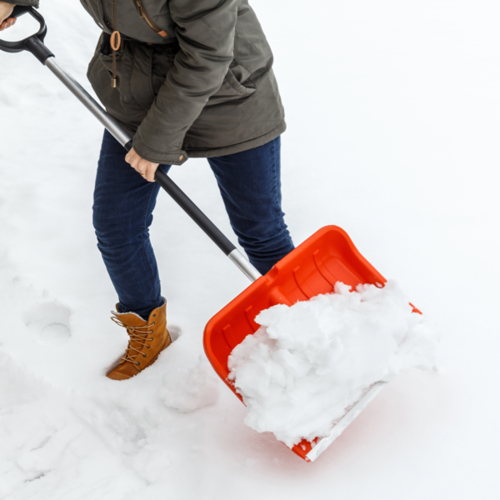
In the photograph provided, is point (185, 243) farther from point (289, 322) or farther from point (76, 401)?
point (289, 322)

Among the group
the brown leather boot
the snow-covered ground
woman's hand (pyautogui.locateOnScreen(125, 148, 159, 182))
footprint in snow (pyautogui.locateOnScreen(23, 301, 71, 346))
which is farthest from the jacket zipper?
footprint in snow (pyautogui.locateOnScreen(23, 301, 71, 346))

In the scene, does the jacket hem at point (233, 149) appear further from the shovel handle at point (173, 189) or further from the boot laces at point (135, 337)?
the boot laces at point (135, 337)

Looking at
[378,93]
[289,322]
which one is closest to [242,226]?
[289,322]

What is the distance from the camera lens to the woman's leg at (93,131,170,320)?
128 cm

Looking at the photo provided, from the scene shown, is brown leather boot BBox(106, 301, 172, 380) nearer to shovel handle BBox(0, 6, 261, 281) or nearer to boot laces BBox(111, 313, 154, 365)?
boot laces BBox(111, 313, 154, 365)

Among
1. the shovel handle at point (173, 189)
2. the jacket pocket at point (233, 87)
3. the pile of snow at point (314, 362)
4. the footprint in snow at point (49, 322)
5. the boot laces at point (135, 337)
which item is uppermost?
the jacket pocket at point (233, 87)

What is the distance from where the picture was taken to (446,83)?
110 inches

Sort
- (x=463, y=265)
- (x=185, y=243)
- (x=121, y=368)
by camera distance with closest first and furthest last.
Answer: (x=121, y=368) < (x=463, y=265) < (x=185, y=243)

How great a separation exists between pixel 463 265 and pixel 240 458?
1.09 meters

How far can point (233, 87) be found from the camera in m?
1.08

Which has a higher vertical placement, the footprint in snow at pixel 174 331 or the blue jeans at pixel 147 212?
the blue jeans at pixel 147 212

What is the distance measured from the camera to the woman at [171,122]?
95 centimetres

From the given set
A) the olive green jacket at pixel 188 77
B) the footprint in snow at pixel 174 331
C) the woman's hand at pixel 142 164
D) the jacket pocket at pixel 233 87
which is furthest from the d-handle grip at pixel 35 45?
the footprint in snow at pixel 174 331

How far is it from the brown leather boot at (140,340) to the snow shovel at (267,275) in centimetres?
34
